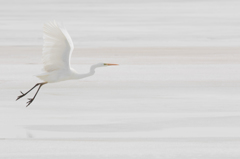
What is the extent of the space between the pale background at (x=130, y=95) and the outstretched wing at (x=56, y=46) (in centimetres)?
63

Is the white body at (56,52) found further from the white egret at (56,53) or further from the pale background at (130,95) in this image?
the pale background at (130,95)

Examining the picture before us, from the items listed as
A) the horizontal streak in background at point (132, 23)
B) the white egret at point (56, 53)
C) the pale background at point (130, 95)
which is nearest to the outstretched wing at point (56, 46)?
the white egret at point (56, 53)

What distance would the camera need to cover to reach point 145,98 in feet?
34.9

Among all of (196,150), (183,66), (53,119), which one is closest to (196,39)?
(183,66)

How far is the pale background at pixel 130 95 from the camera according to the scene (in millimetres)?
7523

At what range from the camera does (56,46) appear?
952cm

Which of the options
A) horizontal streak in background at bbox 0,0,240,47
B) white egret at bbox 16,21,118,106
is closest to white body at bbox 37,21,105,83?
white egret at bbox 16,21,118,106

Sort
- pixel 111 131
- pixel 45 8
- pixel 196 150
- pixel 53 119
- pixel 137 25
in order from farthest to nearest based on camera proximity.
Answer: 1. pixel 45 8
2. pixel 137 25
3. pixel 53 119
4. pixel 111 131
5. pixel 196 150

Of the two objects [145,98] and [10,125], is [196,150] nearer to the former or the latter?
[10,125]

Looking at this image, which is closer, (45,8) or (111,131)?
(111,131)

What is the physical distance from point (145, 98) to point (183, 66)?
4163mm

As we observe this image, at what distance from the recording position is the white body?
9344mm

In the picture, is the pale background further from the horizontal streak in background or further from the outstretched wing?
the outstretched wing

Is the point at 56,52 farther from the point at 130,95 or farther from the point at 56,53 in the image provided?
the point at 130,95
